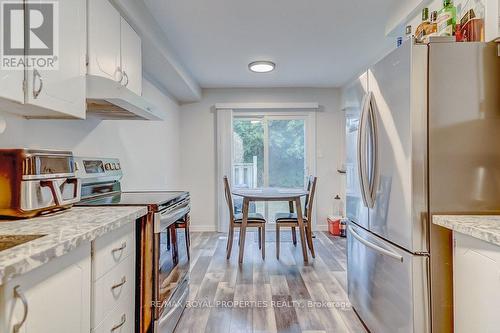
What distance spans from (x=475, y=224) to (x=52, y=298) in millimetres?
1481

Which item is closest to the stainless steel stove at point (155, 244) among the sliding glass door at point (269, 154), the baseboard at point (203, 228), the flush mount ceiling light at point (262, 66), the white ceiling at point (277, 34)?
the white ceiling at point (277, 34)

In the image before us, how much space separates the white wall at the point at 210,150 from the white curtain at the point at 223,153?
0.40ft

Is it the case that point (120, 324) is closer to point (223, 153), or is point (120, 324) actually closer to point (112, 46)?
point (112, 46)

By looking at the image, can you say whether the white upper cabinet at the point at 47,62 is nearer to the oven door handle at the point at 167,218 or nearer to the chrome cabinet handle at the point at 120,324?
the oven door handle at the point at 167,218

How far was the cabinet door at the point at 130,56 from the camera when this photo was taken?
1.89 meters

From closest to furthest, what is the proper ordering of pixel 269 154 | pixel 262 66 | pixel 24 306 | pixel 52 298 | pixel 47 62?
pixel 24 306, pixel 52 298, pixel 47 62, pixel 262 66, pixel 269 154

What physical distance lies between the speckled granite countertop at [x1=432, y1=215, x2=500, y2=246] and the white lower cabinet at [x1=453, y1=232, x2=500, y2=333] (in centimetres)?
4

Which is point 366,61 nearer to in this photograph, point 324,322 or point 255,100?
point 255,100

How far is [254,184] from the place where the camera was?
4871mm

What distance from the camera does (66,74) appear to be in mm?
1312

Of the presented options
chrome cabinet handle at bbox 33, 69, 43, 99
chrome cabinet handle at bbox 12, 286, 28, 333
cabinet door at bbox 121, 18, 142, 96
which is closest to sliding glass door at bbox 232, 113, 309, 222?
cabinet door at bbox 121, 18, 142, 96

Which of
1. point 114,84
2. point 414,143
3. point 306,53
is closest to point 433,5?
point 414,143

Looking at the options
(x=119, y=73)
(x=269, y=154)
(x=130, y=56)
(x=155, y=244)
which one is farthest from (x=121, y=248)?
(x=269, y=154)

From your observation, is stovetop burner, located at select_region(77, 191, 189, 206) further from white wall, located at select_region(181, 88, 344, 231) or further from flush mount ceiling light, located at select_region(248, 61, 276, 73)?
white wall, located at select_region(181, 88, 344, 231)
